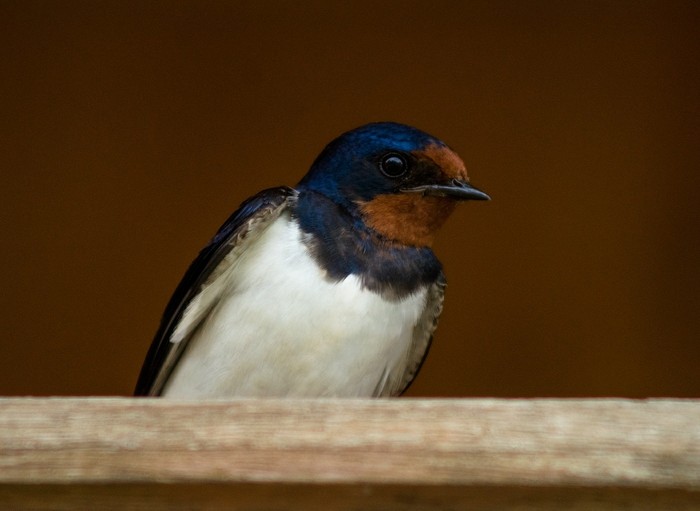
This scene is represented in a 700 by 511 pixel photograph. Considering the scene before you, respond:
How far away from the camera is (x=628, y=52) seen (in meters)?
2.27

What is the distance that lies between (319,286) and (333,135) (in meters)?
0.94

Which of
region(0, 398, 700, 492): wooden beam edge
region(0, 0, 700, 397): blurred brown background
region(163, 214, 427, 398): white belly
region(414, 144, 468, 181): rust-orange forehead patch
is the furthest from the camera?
region(0, 0, 700, 397): blurred brown background

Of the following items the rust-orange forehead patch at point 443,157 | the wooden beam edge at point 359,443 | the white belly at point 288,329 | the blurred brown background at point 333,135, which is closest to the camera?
the wooden beam edge at point 359,443

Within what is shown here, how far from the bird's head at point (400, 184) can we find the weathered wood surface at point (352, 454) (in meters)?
0.60

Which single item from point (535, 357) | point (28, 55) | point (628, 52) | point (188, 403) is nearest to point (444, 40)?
point (628, 52)

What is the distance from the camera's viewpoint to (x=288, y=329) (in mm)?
1388

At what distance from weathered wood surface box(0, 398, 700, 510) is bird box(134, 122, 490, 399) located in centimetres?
49

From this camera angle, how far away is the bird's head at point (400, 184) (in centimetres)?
149

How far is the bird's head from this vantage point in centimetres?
149

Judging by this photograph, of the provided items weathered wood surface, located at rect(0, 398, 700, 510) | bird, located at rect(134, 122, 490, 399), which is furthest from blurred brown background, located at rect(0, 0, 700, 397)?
weathered wood surface, located at rect(0, 398, 700, 510)

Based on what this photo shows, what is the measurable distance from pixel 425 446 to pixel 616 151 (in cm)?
149

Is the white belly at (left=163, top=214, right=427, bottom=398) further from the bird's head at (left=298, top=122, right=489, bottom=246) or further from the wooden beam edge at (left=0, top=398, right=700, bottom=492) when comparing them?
the wooden beam edge at (left=0, top=398, right=700, bottom=492)

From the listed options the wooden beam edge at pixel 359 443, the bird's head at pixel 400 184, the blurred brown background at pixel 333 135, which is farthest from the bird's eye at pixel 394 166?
the blurred brown background at pixel 333 135

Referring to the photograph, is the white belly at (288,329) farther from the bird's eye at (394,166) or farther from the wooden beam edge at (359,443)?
the wooden beam edge at (359,443)
